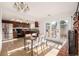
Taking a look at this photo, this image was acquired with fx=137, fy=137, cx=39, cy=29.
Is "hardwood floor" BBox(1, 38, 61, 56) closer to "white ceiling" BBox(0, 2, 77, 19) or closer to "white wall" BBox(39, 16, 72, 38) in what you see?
"white wall" BBox(39, 16, 72, 38)

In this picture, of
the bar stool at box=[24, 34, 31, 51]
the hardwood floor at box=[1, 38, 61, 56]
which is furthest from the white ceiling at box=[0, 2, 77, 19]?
the hardwood floor at box=[1, 38, 61, 56]

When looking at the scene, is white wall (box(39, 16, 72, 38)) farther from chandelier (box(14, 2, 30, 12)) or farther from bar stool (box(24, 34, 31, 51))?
chandelier (box(14, 2, 30, 12))

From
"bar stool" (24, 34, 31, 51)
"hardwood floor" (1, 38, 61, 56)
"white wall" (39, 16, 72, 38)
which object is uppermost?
"white wall" (39, 16, 72, 38)

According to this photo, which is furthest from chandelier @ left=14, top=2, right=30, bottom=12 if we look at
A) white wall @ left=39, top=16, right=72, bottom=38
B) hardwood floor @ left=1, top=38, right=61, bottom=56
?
hardwood floor @ left=1, top=38, right=61, bottom=56

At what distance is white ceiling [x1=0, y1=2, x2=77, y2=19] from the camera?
7.01 ft

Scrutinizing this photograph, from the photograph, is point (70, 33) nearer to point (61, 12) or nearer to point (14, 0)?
point (61, 12)

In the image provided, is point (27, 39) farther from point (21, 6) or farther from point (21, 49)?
point (21, 6)

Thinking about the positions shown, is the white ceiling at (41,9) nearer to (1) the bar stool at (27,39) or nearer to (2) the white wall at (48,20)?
(2) the white wall at (48,20)

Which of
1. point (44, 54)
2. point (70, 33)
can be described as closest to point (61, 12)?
point (70, 33)

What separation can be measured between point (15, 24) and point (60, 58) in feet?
2.98

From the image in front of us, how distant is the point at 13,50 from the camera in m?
2.17

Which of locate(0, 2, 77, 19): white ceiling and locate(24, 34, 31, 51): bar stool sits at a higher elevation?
locate(0, 2, 77, 19): white ceiling

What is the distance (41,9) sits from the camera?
7.11 feet

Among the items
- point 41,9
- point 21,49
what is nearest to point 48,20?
point 41,9
